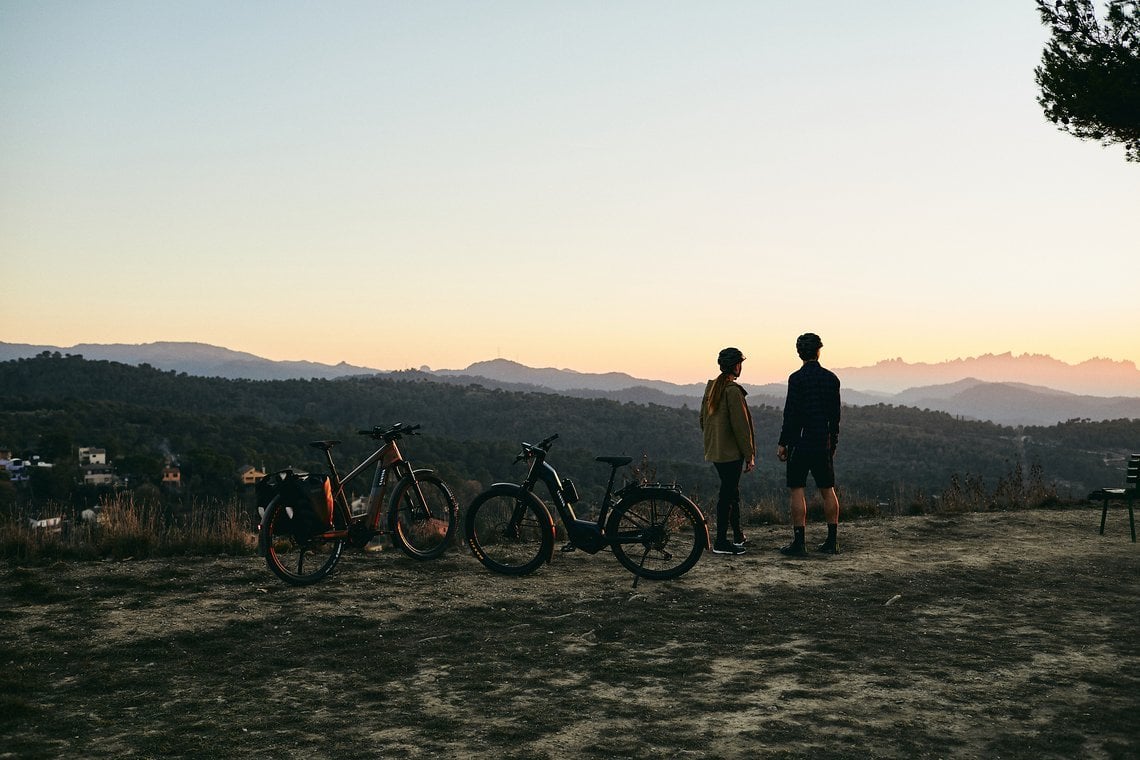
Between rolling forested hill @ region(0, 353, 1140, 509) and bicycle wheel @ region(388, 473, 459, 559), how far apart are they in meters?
20.1

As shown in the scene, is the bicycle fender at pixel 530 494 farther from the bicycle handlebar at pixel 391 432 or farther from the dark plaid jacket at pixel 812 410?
the dark plaid jacket at pixel 812 410

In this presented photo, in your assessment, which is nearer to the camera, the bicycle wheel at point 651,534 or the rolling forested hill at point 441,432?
the bicycle wheel at point 651,534

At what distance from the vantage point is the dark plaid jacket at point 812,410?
8867mm

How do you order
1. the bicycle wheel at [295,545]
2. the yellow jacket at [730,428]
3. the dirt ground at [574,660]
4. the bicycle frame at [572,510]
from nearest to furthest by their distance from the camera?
the dirt ground at [574,660] < the bicycle wheel at [295,545] < the bicycle frame at [572,510] < the yellow jacket at [730,428]

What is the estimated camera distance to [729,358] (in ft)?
28.6

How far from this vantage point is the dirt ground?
4.13m

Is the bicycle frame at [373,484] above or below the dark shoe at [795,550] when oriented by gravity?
above

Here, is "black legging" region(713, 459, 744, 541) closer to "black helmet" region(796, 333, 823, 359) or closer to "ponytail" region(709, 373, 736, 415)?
"ponytail" region(709, 373, 736, 415)

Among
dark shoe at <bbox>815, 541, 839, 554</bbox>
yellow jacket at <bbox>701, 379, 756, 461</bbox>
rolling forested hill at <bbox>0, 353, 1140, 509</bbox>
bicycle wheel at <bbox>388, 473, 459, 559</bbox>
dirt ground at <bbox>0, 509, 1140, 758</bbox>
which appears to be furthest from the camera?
rolling forested hill at <bbox>0, 353, 1140, 509</bbox>

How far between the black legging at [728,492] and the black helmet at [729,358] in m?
0.97

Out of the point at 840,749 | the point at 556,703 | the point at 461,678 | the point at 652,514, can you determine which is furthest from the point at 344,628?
the point at 840,749

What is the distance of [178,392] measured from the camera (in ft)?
242

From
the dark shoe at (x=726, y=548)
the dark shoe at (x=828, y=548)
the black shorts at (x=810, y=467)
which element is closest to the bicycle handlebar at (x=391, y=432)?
the dark shoe at (x=726, y=548)

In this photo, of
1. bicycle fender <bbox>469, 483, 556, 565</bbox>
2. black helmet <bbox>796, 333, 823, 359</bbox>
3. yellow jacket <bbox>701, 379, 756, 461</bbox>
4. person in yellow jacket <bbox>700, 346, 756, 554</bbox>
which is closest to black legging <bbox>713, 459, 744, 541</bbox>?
person in yellow jacket <bbox>700, 346, 756, 554</bbox>
